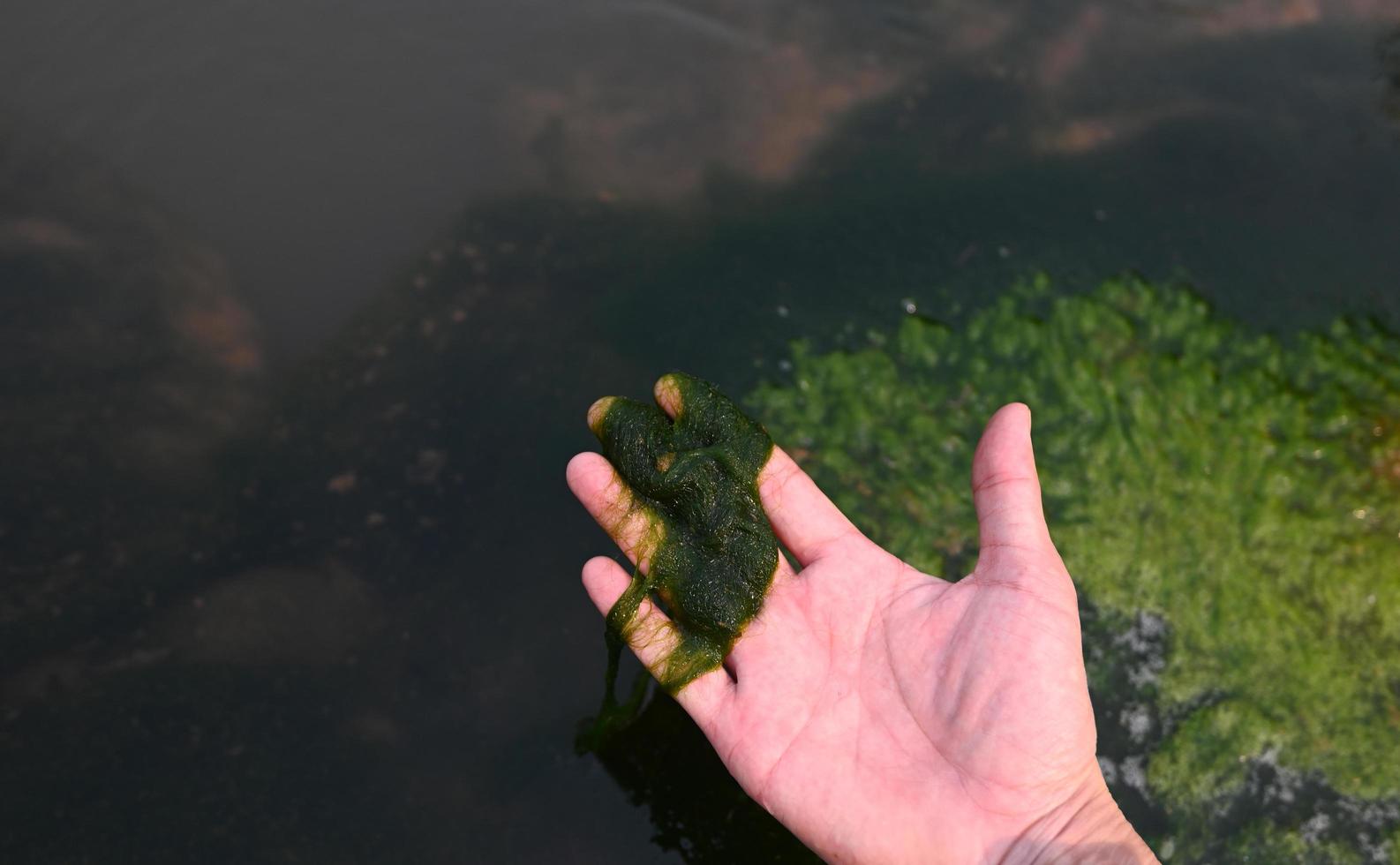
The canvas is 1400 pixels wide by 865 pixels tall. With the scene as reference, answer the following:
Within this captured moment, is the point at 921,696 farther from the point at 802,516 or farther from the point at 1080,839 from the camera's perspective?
the point at 802,516

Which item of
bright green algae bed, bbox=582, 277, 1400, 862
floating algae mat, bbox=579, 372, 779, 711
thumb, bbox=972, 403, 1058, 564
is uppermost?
thumb, bbox=972, 403, 1058, 564

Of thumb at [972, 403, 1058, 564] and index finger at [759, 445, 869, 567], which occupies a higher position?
thumb at [972, 403, 1058, 564]

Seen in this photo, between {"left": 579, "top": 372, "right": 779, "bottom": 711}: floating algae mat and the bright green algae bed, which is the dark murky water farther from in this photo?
{"left": 579, "top": 372, "right": 779, "bottom": 711}: floating algae mat

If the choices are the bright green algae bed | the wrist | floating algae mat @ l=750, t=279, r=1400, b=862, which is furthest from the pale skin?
floating algae mat @ l=750, t=279, r=1400, b=862

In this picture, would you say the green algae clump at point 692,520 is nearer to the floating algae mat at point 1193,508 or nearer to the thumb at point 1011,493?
the thumb at point 1011,493

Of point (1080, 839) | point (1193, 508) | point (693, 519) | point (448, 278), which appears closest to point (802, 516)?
point (693, 519)

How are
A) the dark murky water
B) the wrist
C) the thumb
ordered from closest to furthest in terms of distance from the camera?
the wrist, the thumb, the dark murky water

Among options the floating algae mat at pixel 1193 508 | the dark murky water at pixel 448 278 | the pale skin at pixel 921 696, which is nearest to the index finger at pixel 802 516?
the pale skin at pixel 921 696
